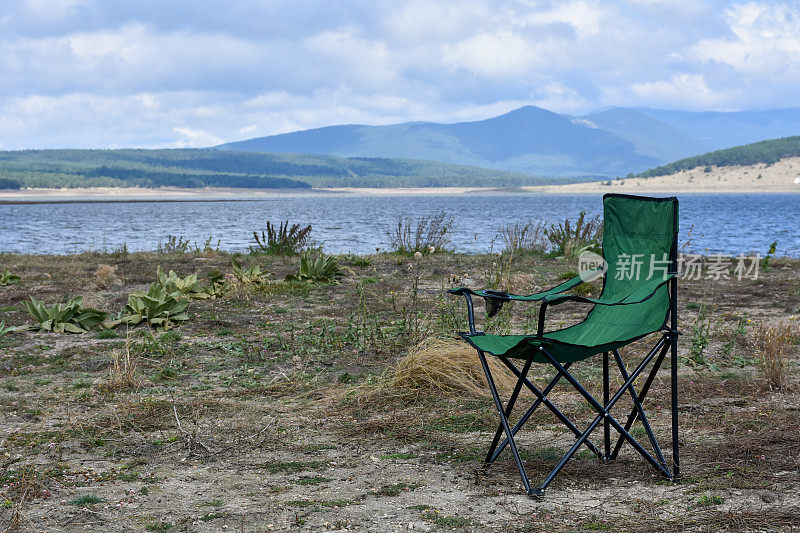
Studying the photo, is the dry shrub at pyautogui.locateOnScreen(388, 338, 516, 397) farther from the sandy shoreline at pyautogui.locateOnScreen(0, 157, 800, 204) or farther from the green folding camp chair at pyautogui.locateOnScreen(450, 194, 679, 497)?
the sandy shoreline at pyautogui.locateOnScreen(0, 157, 800, 204)

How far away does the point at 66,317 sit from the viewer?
666cm

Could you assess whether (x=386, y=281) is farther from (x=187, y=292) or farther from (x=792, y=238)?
(x=792, y=238)

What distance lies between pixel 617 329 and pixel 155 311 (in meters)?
4.80

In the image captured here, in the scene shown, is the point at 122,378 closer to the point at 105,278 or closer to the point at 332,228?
the point at 105,278

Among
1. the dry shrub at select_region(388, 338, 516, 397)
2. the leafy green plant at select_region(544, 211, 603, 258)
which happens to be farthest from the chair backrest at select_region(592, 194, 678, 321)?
the leafy green plant at select_region(544, 211, 603, 258)

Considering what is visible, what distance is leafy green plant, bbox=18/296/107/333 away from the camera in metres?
6.53

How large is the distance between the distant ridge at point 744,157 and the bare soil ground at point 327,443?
114 metres

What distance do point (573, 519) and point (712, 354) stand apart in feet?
11.3

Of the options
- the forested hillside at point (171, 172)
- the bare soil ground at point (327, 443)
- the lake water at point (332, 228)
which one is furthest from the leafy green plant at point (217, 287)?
the forested hillside at point (171, 172)

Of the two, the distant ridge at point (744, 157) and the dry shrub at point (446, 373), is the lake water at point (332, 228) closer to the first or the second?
the dry shrub at point (446, 373)

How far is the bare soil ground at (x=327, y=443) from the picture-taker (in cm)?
279

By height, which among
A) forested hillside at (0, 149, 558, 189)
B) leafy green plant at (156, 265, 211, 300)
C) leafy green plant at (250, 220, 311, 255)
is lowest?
leafy green plant at (156, 265, 211, 300)

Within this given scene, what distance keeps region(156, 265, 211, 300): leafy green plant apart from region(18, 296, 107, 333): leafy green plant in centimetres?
106

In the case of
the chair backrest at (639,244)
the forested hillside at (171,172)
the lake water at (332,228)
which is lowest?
the lake water at (332,228)
